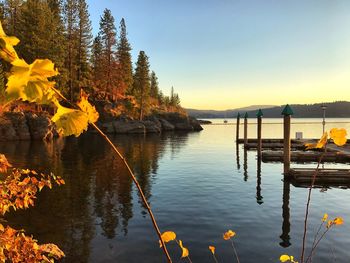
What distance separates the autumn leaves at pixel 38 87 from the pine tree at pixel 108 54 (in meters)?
76.1

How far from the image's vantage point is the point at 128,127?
2579 inches

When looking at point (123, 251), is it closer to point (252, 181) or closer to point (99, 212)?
point (99, 212)

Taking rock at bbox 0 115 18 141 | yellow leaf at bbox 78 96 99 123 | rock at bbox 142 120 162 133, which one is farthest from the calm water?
rock at bbox 142 120 162 133

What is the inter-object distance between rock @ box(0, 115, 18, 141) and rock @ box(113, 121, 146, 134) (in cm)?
2264

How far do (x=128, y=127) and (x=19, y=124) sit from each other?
75.1ft

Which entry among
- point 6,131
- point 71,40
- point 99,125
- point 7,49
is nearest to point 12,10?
point 71,40

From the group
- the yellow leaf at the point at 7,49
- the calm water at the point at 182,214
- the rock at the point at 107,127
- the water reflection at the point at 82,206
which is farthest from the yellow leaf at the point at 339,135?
the rock at the point at 107,127

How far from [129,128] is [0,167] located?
61.1 metres

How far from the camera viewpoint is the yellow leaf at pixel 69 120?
1.10m

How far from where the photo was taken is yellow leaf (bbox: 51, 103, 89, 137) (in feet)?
3.62

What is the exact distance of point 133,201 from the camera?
15531 mm

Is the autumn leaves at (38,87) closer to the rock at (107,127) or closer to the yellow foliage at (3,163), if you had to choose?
the yellow foliage at (3,163)

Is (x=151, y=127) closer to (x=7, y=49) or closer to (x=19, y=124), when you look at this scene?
(x=19, y=124)

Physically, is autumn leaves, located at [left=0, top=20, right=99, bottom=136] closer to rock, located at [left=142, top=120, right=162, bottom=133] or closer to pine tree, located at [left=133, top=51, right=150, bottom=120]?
rock, located at [left=142, top=120, right=162, bottom=133]
